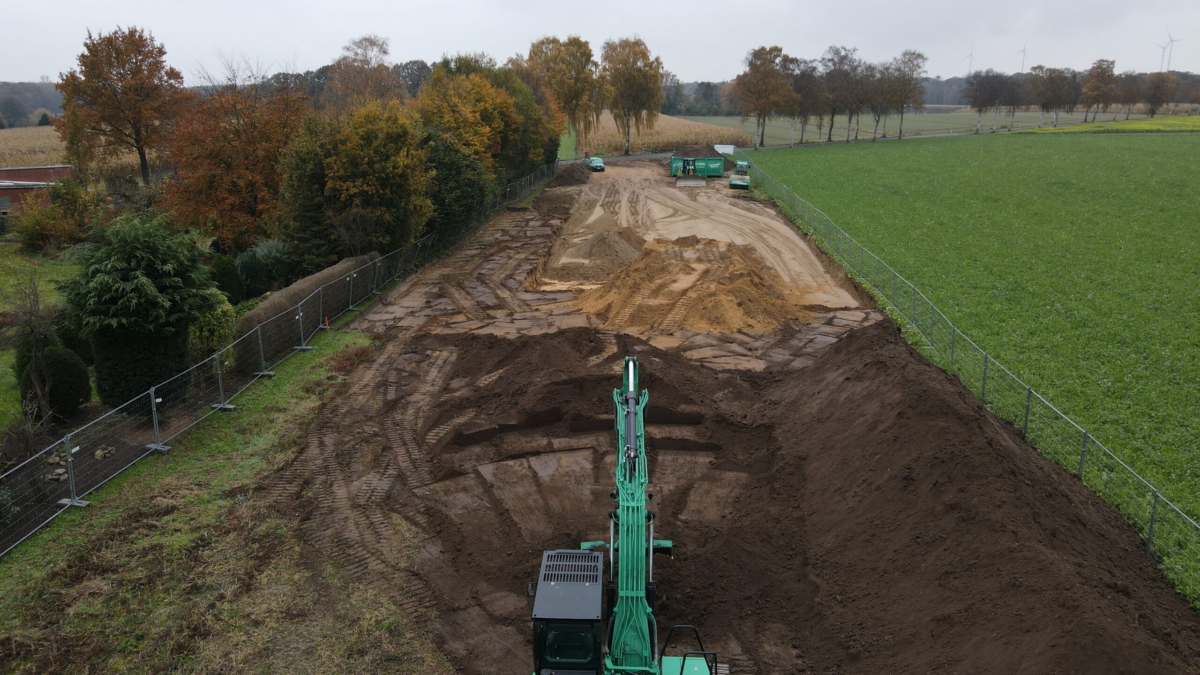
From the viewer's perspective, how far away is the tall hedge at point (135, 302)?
15.8m

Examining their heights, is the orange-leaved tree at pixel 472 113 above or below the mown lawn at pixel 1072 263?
above

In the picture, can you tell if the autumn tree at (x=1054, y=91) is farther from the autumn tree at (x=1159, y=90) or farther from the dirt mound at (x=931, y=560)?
the dirt mound at (x=931, y=560)

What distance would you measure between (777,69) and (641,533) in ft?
249

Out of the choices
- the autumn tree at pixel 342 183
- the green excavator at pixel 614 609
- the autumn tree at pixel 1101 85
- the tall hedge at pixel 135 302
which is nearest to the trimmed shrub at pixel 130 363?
the tall hedge at pixel 135 302

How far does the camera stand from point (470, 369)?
20141 millimetres

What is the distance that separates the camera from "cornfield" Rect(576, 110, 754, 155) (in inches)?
3061

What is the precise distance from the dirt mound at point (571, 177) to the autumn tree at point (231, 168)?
81.4 feet

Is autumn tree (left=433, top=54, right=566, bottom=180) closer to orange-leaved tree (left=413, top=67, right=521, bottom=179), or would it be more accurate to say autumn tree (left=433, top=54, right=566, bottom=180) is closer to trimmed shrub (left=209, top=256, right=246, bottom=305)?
orange-leaved tree (left=413, top=67, right=521, bottom=179)

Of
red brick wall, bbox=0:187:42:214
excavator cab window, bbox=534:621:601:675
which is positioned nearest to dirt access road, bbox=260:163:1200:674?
excavator cab window, bbox=534:621:601:675

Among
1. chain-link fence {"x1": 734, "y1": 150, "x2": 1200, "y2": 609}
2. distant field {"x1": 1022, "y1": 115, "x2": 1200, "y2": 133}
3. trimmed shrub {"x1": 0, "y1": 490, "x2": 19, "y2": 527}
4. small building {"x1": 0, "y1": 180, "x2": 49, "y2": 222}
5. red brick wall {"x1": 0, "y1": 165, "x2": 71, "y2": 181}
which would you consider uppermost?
distant field {"x1": 1022, "y1": 115, "x2": 1200, "y2": 133}

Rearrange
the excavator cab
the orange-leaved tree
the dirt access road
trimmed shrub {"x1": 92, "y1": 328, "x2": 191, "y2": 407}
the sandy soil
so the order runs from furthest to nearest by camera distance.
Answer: the orange-leaved tree → the sandy soil → trimmed shrub {"x1": 92, "y1": 328, "x2": 191, "y2": 407} → the dirt access road → the excavator cab

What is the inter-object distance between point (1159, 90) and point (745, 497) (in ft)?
419

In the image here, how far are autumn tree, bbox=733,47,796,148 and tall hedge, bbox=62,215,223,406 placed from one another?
66873 millimetres

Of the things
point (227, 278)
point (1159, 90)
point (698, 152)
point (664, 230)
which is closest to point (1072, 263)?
point (664, 230)
